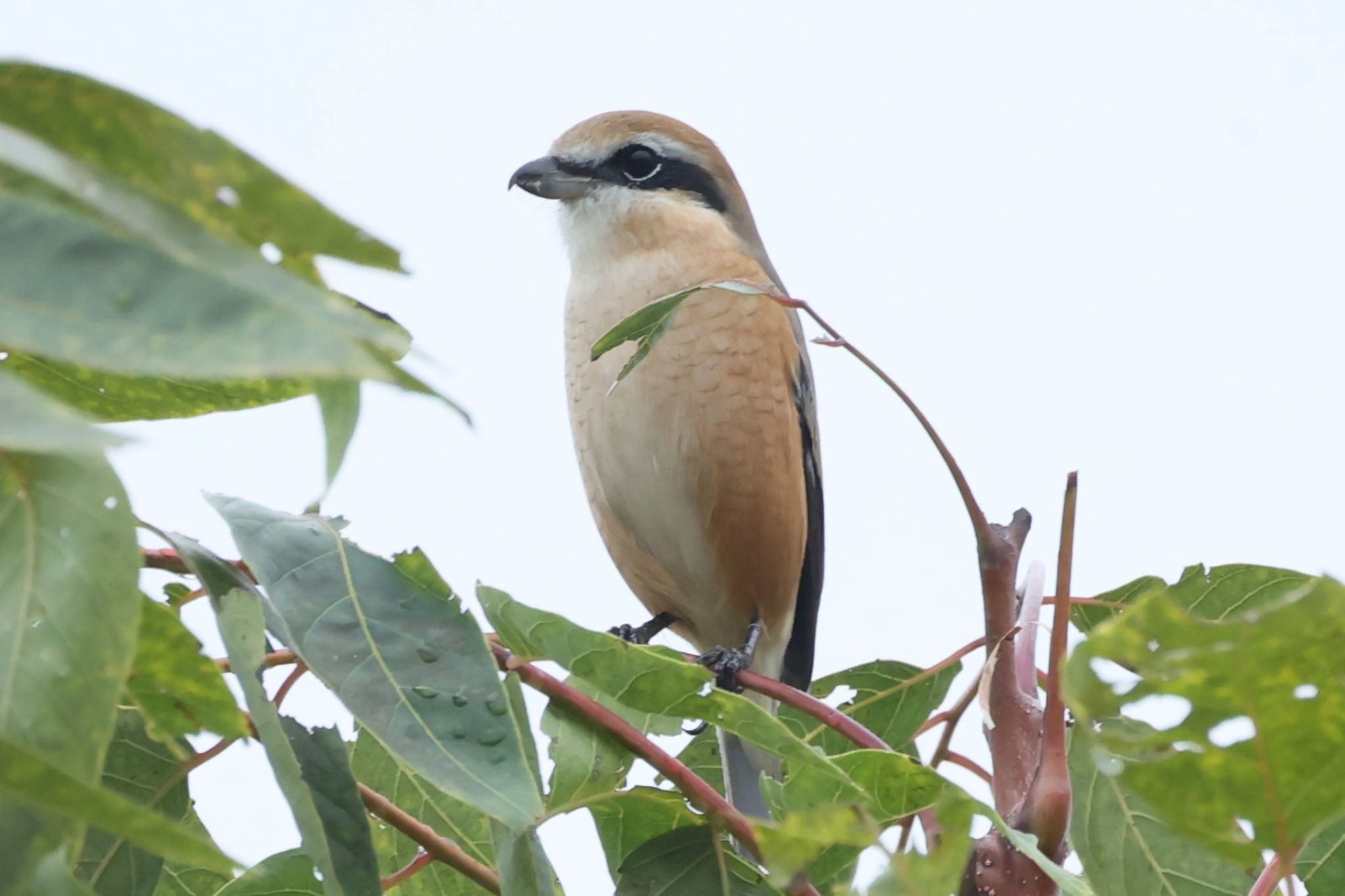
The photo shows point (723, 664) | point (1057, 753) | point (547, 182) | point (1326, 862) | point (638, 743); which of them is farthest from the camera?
point (547, 182)

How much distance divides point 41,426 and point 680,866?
99 centimetres

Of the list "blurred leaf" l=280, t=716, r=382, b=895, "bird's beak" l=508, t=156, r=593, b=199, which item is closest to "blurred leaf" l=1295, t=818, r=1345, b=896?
"blurred leaf" l=280, t=716, r=382, b=895

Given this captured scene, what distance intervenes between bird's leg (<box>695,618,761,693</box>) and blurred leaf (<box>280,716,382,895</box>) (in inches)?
50.8

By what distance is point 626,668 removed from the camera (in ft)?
4.08

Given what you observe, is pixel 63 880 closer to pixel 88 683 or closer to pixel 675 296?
pixel 88 683

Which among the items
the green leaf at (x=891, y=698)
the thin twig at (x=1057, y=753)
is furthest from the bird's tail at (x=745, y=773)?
the thin twig at (x=1057, y=753)

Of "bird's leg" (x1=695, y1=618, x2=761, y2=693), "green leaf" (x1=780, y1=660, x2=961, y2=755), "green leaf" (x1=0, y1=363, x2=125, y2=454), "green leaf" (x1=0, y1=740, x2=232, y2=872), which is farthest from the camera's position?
"bird's leg" (x1=695, y1=618, x2=761, y2=693)

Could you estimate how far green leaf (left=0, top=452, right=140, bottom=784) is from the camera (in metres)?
0.81

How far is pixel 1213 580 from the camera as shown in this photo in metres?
1.64

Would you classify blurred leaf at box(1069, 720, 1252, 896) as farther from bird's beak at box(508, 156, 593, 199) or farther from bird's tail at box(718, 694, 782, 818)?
bird's beak at box(508, 156, 593, 199)

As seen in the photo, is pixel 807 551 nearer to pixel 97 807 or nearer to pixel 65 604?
pixel 65 604

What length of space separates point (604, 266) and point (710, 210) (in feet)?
1.39

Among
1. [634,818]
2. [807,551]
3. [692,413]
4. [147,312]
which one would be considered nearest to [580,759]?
[634,818]

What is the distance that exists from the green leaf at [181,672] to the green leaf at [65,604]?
0.08 metres
